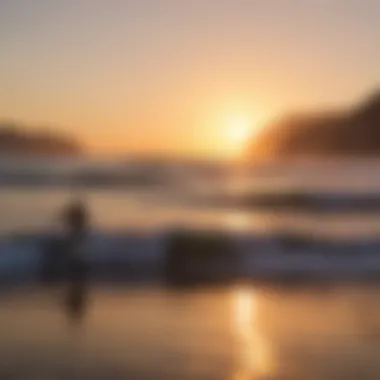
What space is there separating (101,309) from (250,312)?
419 mm

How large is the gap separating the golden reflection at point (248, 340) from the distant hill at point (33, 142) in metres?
0.70

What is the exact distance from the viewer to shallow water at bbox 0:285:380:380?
174 centimetres

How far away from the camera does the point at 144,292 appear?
2592mm

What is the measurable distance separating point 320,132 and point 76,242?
1036 millimetres

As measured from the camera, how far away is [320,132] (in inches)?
104

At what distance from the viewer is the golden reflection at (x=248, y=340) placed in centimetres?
174

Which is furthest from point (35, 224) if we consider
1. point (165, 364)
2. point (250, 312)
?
point (165, 364)

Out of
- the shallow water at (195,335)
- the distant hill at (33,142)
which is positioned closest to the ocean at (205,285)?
the shallow water at (195,335)

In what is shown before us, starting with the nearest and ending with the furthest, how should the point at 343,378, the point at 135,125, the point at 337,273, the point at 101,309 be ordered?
the point at 343,378 → the point at 101,309 → the point at 135,125 → the point at 337,273

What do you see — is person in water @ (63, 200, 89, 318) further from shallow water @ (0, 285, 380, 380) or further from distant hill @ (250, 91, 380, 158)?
distant hill @ (250, 91, 380, 158)

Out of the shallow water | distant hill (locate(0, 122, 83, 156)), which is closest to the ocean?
the shallow water

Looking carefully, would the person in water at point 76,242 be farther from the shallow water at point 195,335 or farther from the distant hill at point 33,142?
the distant hill at point 33,142

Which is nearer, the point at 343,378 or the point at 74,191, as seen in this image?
the point at 343,378

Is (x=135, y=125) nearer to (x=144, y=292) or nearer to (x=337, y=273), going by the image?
(x=144, y=292)
